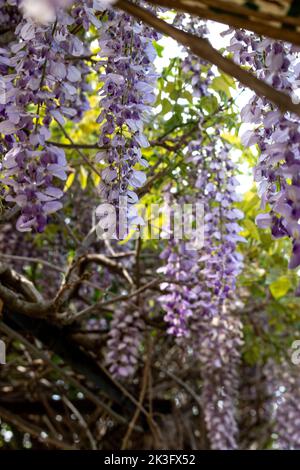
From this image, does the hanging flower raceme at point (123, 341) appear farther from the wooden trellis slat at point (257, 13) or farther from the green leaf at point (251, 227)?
the wooden trellis slat at point (257, 13)

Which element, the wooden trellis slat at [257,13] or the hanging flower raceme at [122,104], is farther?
the hanging flower raceme at [122,104]

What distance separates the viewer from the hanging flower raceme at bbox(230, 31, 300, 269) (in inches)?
32.9

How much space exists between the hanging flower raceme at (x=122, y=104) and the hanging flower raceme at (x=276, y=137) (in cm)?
19

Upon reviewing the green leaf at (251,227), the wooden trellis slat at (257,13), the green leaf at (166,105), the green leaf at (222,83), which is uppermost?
the green leaf at (222,83)

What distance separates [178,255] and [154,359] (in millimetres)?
1143

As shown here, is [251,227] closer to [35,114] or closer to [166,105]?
[166,105]

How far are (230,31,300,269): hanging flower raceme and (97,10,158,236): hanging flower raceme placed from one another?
0.61 ft

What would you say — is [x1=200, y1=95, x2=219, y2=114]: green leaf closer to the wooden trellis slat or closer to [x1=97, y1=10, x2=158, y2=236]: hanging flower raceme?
[x1=97, y1=10, x2=158, y2=236]: hanging flower raceme

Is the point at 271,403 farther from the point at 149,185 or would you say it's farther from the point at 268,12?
the point at 268,12

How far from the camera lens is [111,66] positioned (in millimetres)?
1208

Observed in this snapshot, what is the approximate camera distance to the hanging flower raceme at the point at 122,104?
119 cm
